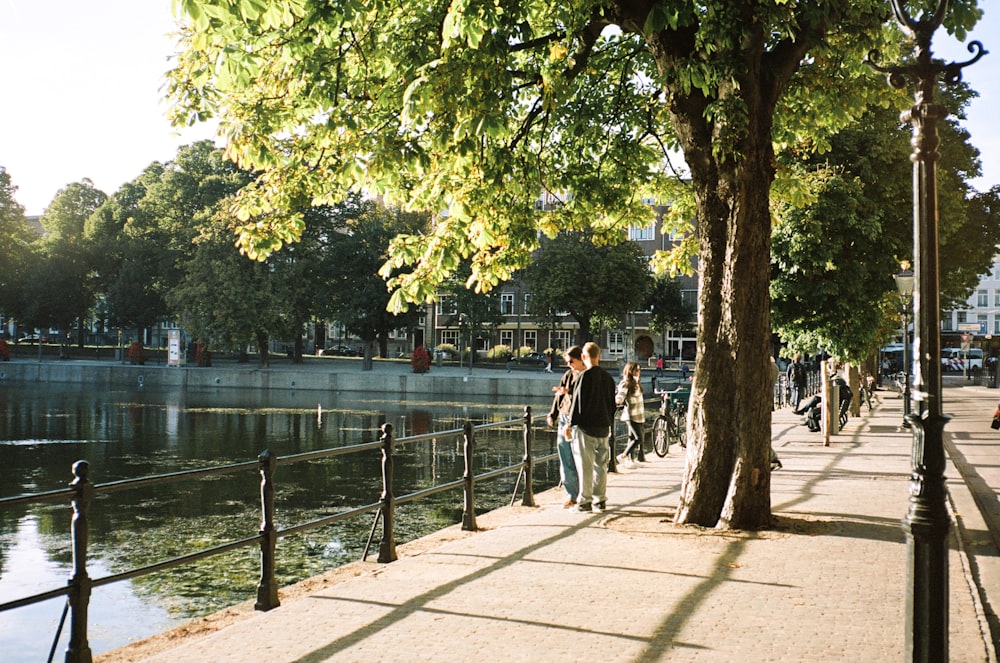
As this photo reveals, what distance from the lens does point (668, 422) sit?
20156 mm

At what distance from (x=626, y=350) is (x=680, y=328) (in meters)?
7.94

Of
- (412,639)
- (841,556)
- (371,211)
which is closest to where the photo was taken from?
(412,639)

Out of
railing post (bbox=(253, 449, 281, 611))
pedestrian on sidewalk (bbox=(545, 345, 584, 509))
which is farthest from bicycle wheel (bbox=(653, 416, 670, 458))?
railing post (bbox=(253, 449, 281, 611))

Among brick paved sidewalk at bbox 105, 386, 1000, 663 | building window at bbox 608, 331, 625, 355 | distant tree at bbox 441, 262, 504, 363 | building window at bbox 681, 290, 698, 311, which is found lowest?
brick paved sidewalk at bbox 105, 386, 1000, 663

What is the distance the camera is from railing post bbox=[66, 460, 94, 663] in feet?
18.0

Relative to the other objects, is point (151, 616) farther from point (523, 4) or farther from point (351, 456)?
point (351, 456)

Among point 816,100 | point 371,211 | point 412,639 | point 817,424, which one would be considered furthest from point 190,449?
point 371,211

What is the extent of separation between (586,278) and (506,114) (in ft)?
179

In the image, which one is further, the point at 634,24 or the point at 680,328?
the point at 680,328

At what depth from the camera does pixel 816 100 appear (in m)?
11.8

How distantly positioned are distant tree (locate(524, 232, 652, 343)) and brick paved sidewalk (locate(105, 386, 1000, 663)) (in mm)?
53719

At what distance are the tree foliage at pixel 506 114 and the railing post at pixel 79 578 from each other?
11.7 ft

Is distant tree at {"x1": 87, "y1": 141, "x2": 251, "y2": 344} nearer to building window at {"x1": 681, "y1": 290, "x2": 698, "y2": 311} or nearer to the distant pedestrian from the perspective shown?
building window at {"x1": 681, "y1": 290, "x2": 698, "y2": 311}

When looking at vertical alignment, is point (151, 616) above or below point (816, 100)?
below
